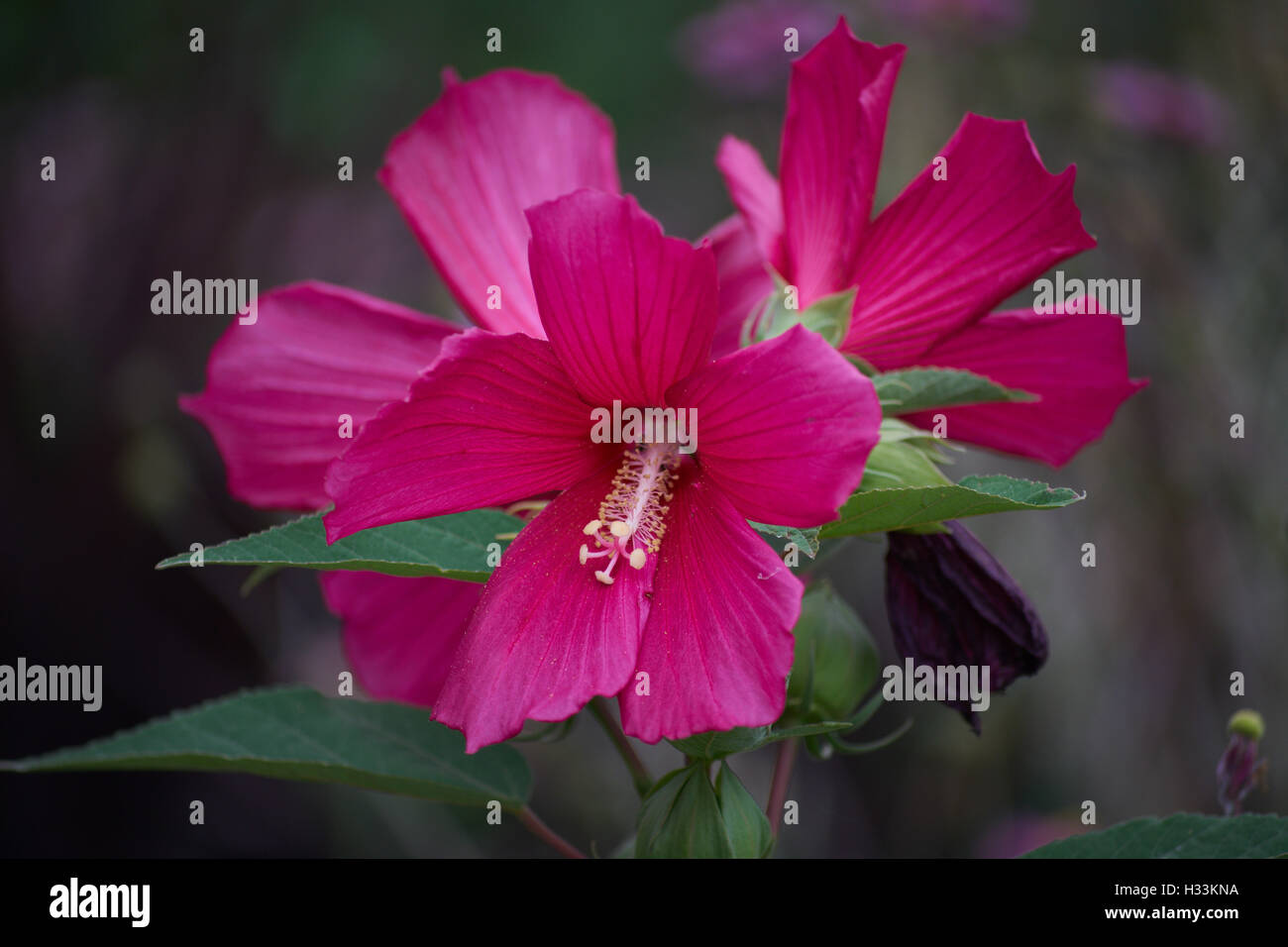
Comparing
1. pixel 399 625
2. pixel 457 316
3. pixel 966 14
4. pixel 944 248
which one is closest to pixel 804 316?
pixel 944 248

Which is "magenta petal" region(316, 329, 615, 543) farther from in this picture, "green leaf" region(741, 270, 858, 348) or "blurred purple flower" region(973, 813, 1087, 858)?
"blurred purple flower" region(973, 813, 1087, 858)

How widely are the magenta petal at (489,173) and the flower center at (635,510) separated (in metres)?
0.11

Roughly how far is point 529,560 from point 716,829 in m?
0.16

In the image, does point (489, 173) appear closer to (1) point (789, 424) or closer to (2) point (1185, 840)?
(1) point (789, 424)

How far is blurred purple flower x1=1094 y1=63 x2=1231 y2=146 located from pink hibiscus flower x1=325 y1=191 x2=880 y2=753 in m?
1.49

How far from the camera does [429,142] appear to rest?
0.65 m

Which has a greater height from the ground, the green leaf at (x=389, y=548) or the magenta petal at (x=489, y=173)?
the magenta petal at (x=489, y=173)

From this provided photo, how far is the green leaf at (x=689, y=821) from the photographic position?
1.73 ft

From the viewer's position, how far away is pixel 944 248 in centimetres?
57

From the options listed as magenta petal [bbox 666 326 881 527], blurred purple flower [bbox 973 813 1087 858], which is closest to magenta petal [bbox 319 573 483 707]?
magenta petal [bbox 666 326 881 527]

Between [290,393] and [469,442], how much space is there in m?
0.18

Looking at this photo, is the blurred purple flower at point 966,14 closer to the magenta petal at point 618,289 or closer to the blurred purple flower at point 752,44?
the blurred purple flower at point 752,44

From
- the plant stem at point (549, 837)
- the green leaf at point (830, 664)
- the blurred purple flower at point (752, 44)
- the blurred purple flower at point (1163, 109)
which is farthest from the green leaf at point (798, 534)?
the blurred purple flower at point (752, 44)
